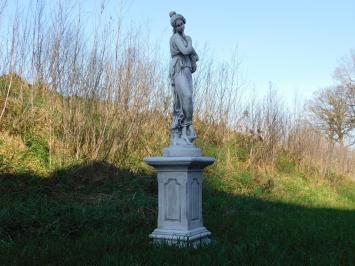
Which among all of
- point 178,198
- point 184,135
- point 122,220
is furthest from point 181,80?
point 122,220

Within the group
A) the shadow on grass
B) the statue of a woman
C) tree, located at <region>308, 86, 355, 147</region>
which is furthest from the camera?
tree, located at <region>308, 86, 355, 147</region>

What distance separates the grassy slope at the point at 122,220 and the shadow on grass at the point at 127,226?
0.04 feet

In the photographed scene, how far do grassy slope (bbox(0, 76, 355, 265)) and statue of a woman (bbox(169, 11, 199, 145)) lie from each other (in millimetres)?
1450

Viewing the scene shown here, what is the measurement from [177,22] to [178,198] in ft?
7.63

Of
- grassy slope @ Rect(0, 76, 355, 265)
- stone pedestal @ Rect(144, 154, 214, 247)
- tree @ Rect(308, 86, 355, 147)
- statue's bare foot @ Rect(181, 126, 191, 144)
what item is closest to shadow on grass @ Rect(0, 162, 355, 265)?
grassy slope @ Rect(0, 76, 355, 265)

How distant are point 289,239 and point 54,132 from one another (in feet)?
18.1

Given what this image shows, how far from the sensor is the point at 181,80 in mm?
5727

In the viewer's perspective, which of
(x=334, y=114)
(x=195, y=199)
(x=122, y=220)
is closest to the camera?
(x=195, y=199)

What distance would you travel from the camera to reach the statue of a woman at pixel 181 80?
18.8 feet

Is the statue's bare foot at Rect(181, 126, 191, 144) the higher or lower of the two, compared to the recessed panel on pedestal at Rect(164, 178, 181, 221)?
higher

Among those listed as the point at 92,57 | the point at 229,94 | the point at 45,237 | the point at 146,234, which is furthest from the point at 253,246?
the point at 229,94

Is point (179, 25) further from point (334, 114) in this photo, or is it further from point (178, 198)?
point (334, 114)

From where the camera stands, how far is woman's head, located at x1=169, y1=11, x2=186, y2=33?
5.84m

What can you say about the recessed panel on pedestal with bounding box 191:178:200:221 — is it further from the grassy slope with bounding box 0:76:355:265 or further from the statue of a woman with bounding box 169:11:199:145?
the statue of a woman with bounding box 169:11:199:145
